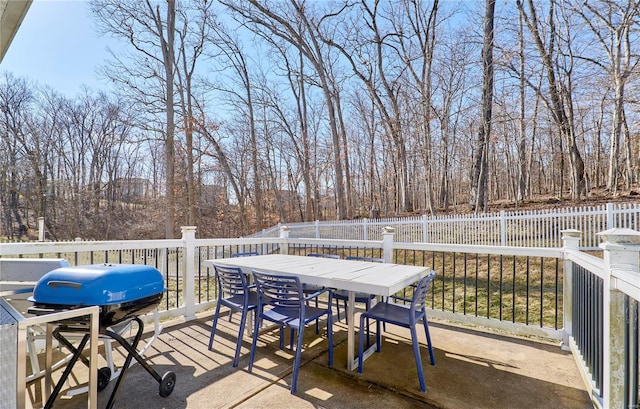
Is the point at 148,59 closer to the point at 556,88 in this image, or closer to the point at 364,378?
the point at 364,378

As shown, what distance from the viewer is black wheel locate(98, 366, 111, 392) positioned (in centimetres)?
216

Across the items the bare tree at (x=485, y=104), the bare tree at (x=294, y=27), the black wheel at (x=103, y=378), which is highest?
the bare tree at (x=294, y=27)

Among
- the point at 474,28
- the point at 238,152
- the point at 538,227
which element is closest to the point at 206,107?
the point at 238,152

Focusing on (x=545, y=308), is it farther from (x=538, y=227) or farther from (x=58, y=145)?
(x=58, y=145)

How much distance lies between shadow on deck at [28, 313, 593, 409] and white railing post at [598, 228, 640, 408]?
594mm

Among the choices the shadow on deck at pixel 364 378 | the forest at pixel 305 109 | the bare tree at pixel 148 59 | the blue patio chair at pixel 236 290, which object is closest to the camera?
the shadow on deck at pixel 364 378

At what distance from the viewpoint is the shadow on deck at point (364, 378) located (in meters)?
2.03

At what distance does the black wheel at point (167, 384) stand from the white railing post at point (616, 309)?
260 cm

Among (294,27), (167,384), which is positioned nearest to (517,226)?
(167,384)

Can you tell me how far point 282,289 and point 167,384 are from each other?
3.25 feet

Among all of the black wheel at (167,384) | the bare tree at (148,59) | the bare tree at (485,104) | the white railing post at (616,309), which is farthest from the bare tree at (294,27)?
the white railing post at (616,309)

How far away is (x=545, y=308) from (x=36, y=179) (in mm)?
20290

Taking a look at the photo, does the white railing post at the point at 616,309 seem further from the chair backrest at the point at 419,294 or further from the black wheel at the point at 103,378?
the black wheel at the point at 103,378

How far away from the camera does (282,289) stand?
2346mm
